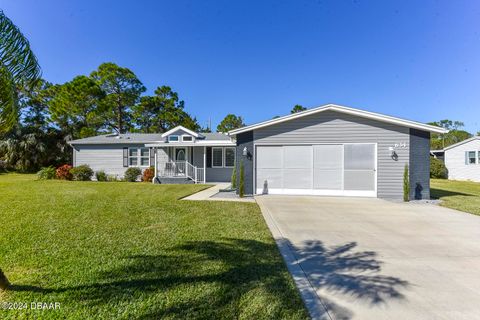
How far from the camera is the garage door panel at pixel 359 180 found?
9863 mm

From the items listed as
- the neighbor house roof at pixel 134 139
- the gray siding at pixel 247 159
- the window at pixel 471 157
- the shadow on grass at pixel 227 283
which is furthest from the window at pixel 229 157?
the window at pixel 471 157

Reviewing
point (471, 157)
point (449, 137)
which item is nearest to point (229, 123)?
point (471, 157)

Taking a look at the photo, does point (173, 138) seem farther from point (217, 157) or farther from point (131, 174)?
point (131, 174)

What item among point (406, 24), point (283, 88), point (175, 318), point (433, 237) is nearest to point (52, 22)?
point (175, 318)

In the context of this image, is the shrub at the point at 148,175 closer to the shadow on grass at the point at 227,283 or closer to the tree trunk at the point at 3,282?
the shadow on grass at the point at 227,283

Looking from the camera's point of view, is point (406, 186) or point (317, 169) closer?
point (406, 186)

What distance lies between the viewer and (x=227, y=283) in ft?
9.53

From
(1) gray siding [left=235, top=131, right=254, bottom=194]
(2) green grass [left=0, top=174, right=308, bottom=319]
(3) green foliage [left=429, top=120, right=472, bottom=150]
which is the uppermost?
(3) green foliage [left=429, top=120, right=472, bottom=150]

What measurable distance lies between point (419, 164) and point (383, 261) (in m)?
7.82

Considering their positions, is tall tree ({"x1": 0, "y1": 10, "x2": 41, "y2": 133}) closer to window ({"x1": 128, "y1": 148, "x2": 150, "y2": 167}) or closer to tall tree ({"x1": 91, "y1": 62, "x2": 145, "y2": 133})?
window ({"x1": 128, "y1": 148, "x2": 150, "y2": 167})

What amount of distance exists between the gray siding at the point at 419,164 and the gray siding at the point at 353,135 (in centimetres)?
25

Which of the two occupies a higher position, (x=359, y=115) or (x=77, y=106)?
(x=77, y=106)

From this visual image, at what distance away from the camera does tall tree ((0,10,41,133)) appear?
7.97 ft

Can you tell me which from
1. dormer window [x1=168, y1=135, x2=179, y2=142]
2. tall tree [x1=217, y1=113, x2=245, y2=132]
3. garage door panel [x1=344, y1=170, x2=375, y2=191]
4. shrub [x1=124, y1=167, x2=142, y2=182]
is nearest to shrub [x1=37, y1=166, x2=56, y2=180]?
shrub [x1=124, y1=167, x2=142, y2=182]
